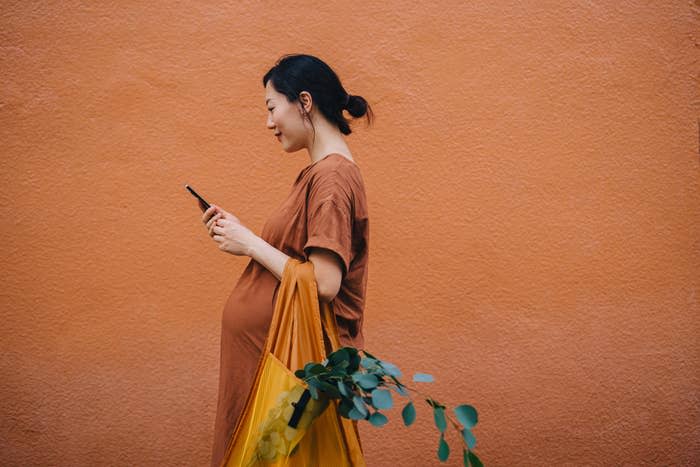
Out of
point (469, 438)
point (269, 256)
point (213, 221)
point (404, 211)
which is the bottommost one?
point (469, 438)

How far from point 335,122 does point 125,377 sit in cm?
181

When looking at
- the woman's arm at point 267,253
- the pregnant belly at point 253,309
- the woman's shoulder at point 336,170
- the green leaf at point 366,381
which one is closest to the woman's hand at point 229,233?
the woman's arm at point 267,253

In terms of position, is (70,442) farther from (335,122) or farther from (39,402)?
(335,122)

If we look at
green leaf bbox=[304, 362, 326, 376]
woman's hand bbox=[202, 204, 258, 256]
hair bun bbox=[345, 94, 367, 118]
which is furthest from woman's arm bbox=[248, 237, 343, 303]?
hair bun bbox=[345, 94, 367, 118]

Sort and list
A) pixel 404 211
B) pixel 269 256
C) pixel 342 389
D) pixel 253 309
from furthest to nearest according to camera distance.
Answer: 1. pixel 404 211
2. pixel 253 309
3. pixel 269 256
4. pixel 342 389

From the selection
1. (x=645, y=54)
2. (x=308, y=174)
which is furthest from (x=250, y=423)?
(x=645, y=54)

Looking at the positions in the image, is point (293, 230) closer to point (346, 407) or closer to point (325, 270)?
point (325, 270)

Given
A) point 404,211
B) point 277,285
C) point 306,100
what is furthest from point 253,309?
point 404,211

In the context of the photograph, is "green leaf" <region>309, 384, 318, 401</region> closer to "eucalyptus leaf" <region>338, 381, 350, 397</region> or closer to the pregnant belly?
"eucalyptus leaf" <region>338, 381, 350, 397</region>

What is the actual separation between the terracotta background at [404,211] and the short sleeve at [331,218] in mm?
1391

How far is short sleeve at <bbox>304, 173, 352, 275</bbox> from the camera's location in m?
1.76

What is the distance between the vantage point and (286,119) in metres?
1.95

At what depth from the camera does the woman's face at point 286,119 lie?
195cm

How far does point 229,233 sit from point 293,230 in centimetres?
18
